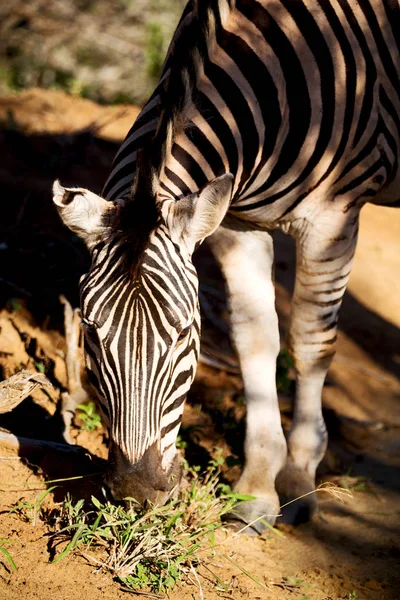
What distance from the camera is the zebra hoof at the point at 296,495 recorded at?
4.75 metres

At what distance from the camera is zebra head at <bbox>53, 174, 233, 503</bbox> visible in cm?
315

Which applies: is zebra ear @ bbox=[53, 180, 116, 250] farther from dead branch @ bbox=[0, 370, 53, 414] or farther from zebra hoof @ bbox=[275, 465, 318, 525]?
zebra hoof @ bbox=[275, 465, 318, 525]

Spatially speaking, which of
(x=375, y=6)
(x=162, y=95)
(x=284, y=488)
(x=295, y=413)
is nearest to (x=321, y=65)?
(x=375, y=6)

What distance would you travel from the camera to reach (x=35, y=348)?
5.58 metres

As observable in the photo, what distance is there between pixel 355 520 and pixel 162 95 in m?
2.82

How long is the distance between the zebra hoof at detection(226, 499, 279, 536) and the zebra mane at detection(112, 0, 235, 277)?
1904mm

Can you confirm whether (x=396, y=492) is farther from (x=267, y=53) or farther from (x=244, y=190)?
(x=267, y=53)

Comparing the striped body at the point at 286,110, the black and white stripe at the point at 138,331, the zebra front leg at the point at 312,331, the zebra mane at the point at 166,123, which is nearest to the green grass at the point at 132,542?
the black and white stripe at the point at 138,331

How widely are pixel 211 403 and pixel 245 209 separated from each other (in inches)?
76.8

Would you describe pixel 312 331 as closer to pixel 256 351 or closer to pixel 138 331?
pixel 256 351

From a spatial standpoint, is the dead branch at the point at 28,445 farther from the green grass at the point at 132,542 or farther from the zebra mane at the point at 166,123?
the zebra mane at the point at 166,123

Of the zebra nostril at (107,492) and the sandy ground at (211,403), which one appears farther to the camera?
the sandy ground at (211,403)

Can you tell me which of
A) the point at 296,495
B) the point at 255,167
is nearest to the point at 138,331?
the point at 255,167

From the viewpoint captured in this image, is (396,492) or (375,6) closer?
(375,6)
